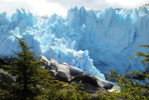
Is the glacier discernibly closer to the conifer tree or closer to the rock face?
the rock face

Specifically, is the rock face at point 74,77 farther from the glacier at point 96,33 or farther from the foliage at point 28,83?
the glacier at point 96,33

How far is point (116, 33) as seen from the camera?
22.6 metres

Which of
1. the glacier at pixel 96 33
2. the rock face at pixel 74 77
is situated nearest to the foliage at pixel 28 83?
the rock face at pixel 74 77

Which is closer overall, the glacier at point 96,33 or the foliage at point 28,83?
the foliage at point 28,83

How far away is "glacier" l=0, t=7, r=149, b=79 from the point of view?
20656 millimetres

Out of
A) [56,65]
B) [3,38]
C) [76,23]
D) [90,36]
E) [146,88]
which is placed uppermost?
[76,23]

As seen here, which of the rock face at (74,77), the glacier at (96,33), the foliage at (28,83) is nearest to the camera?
the foliage at (28,83)

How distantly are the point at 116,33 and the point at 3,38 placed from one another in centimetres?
1272

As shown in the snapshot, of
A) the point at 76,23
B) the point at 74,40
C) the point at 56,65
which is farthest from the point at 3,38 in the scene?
the point at 56,65

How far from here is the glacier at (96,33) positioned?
2066 centimetres

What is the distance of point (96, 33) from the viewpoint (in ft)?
74.5

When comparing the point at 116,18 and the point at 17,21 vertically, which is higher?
the point at 116,18

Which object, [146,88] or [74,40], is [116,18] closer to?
[74,40]

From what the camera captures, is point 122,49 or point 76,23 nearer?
point 122,49
